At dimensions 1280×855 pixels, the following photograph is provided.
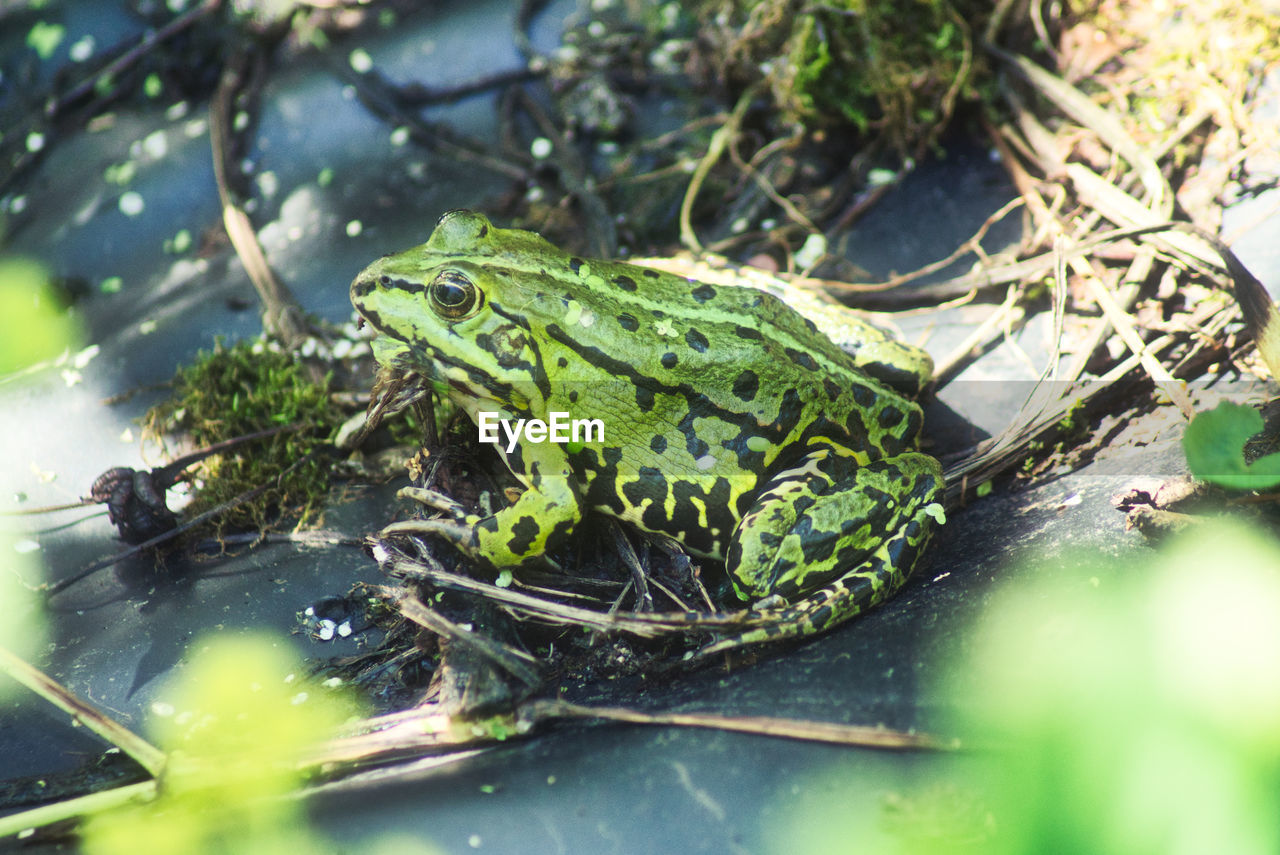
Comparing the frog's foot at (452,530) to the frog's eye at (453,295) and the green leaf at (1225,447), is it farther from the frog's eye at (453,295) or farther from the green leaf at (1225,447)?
the green leaf at (1225,447)

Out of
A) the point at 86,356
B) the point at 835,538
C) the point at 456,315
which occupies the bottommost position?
the point at 835,538

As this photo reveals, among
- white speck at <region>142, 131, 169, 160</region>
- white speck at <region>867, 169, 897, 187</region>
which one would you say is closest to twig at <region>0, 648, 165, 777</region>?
A: white speck at <region>142, 131, 169, 160</region>

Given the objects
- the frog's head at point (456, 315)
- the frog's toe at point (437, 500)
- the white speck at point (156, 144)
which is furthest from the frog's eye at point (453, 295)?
the white speck at point (156, 144)

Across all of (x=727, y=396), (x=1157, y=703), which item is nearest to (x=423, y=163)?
(x=727, y=396)

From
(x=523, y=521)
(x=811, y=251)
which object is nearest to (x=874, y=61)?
(x=811, y=251)

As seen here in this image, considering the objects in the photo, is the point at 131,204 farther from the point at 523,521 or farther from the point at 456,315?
the point at 523,521

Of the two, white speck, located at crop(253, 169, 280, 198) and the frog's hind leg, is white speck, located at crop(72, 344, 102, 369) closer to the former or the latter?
white speck, located at crop(253, 169, 280, 198)

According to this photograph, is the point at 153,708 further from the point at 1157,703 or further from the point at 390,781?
the point at 1157,703

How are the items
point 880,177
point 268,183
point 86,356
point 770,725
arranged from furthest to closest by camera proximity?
1. point 268,183
2. point 880,177
3. point 86,356
4. point 770,725
